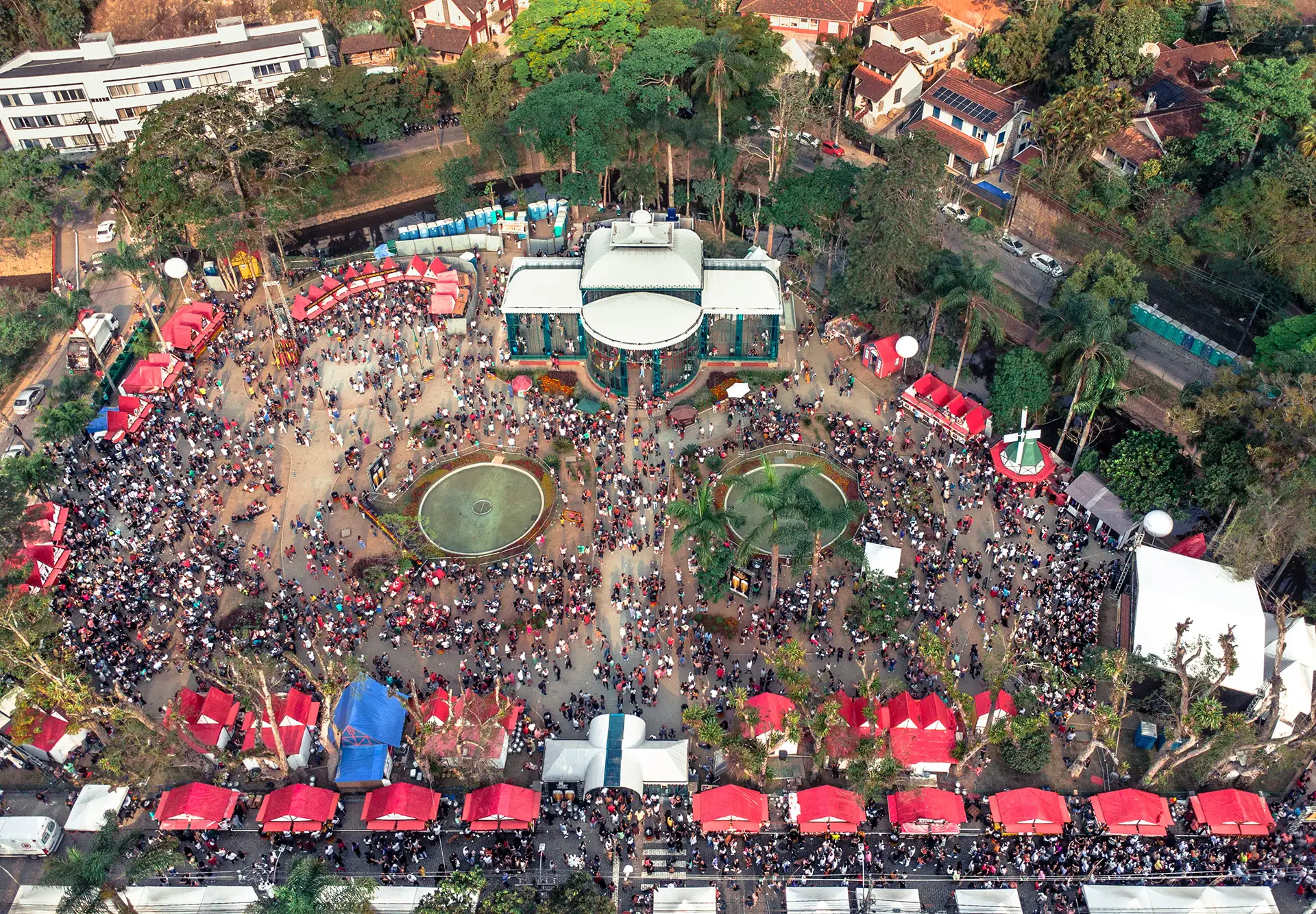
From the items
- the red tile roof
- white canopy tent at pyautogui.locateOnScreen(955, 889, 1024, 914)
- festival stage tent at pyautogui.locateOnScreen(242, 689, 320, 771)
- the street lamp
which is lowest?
white canopy tent at pyautogui.locateOnScreen(955, 889, 1024, 914)

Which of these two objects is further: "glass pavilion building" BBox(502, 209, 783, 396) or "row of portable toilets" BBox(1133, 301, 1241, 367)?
"row of portable toilets" BBox(1133, 301, 1241, 367)

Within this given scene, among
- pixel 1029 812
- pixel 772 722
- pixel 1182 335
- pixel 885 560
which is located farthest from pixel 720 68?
pixel 1029 812

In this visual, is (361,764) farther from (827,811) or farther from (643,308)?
(643,308)

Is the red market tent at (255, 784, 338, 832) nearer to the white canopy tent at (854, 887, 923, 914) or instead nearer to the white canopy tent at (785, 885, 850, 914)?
the white canopy tent at (785, 885, 850, 914)

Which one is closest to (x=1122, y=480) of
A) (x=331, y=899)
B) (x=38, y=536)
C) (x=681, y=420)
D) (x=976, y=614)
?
(x=976, y=614)

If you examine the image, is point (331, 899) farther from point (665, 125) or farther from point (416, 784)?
point (665, 125)

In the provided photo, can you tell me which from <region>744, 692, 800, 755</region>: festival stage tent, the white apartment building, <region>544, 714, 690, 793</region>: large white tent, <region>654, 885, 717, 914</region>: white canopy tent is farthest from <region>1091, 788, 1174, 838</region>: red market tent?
the white apartment building

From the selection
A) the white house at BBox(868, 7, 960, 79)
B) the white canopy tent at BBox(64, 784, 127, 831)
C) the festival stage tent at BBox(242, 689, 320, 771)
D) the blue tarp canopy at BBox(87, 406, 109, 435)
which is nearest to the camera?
the white canopy tent at BBox(64, 784, 127, 831)
